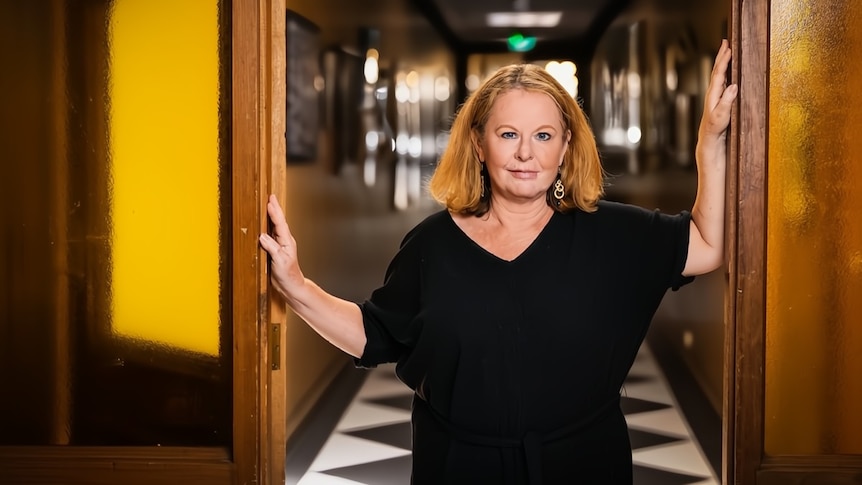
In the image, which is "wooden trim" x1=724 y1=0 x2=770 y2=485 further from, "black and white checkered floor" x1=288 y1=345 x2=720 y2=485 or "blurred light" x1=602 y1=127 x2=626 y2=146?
"blurred light" x1=602 y1=127 x2=626 y2=146

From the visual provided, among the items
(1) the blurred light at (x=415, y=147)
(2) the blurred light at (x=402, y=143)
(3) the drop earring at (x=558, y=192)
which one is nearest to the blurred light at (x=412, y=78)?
(2) the blurred light at (x=402, y=143)

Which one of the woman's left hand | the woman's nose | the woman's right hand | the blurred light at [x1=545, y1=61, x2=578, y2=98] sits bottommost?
the woman's right hand

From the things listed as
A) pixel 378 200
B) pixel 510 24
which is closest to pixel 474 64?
pixel 510 24

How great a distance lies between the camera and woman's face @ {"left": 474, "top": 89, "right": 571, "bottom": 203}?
184 cm

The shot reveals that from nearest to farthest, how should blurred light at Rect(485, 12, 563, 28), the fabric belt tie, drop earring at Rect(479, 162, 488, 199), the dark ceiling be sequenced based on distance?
the fabric belt tie
drop earring at Rect(479, 162, 488, 199)
the dark ceiling
blurred light at Rect(485, 12, 563, 28)

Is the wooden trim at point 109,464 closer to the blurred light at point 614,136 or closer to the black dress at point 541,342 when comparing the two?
the black dress at point 541,342

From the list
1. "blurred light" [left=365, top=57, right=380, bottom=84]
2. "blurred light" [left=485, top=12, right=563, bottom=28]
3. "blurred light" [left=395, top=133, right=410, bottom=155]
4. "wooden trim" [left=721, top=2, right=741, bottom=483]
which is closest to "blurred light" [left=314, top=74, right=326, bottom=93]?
"blurred light" [left=365, top=57, right=380, bottom=84]

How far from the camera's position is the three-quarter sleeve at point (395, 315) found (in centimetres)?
188

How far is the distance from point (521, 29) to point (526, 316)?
8.34 m

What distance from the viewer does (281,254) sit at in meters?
1.64

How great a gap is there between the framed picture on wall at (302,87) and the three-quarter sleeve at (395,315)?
204 centimetres

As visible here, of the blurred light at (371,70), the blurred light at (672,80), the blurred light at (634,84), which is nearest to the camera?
the blurred light at (672,80)

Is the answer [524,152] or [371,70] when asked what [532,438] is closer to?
[524,152]

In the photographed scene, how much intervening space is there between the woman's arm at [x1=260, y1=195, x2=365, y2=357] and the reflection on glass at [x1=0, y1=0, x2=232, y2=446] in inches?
3.6
